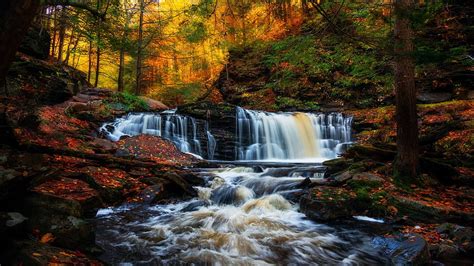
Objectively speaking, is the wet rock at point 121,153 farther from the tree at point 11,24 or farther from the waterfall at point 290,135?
the tree at point 11,24

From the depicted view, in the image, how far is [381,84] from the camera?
18766 millimetres

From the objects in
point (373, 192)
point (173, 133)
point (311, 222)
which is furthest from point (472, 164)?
point (173, 133)

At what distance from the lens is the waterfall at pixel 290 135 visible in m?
16.0

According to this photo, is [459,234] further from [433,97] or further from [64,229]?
[433,97]

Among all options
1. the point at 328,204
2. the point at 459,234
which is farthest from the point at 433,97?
the point at 459,234

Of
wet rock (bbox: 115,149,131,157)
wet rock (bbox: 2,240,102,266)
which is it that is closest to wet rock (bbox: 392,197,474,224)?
wet rock (bbox: 2,240,102,266)

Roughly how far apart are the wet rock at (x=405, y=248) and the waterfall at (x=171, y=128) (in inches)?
411

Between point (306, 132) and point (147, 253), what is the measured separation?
1306 centimetres

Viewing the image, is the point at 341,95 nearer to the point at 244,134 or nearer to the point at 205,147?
the point at 244,134

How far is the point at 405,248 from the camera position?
16.2ft

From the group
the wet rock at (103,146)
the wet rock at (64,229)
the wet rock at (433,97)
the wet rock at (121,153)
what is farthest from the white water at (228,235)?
the wet rock at (433,97)

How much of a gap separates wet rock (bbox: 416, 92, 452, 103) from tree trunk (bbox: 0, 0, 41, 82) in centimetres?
1706

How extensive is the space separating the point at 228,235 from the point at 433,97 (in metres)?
14.7

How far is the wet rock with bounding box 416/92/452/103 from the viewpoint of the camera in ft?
51.3
